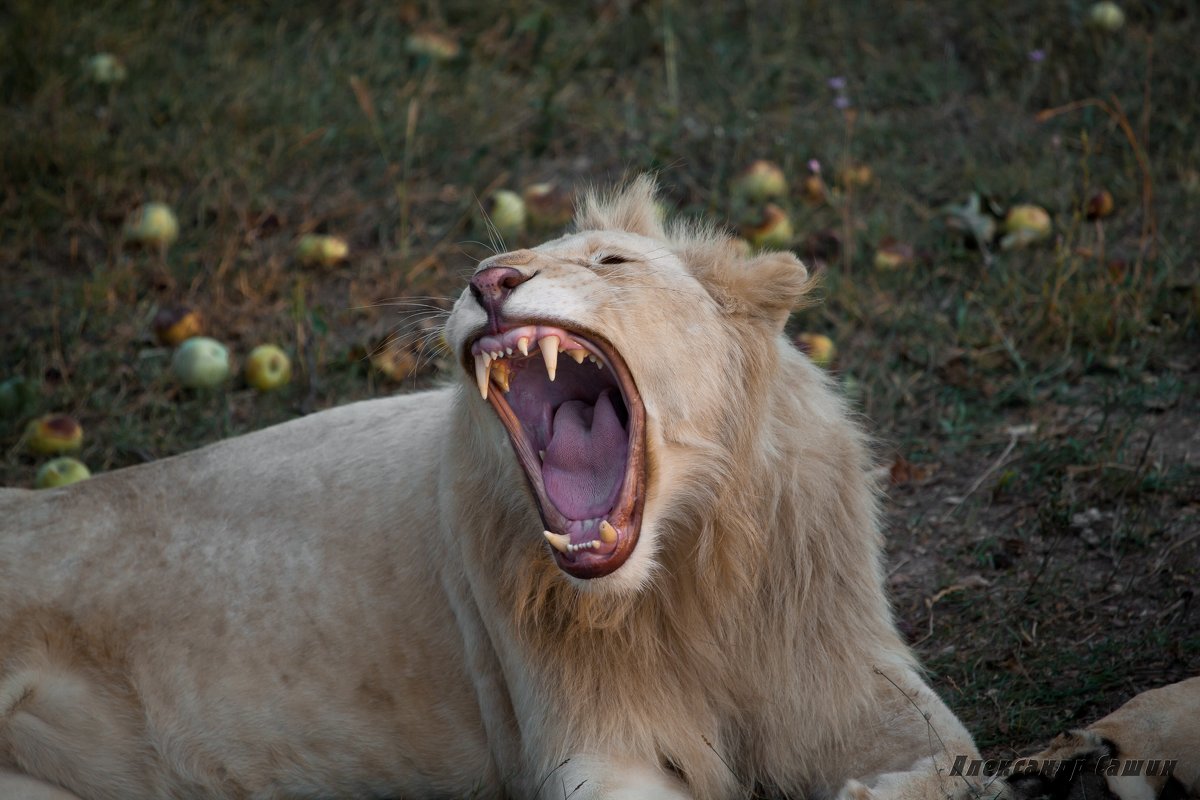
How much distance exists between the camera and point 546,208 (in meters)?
5.54

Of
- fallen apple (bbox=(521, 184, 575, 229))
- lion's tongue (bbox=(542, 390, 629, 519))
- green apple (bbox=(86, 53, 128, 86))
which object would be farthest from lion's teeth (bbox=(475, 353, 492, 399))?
green apple (bbox=(86, 53, 128, 86))

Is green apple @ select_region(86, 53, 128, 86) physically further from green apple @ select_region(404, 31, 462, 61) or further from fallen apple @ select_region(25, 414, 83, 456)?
fallen apple @ select_region(25, 414, 83, 456)

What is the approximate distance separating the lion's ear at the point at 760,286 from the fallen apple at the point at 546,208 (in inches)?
107

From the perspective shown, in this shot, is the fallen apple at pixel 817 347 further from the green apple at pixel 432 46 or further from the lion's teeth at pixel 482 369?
the green apple at pixel 432 46

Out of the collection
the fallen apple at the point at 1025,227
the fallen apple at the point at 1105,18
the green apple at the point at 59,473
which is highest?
the fallen apple at the point at 1105,18

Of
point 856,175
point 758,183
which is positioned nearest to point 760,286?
point 758,183

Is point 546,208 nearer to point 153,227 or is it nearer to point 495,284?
point 153,227

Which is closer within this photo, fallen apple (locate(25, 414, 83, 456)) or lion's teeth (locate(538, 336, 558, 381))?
lion's teeth (locate(538, 336, 558, 381))

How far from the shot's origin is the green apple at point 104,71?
6418 millimetres

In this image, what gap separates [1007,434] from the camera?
4.25 metres

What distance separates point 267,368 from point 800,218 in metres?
2.16

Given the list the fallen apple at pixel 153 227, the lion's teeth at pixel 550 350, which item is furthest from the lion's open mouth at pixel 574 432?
the fallen apple at pixel 153 227

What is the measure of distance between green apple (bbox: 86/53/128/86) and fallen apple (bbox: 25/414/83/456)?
2.49 meters

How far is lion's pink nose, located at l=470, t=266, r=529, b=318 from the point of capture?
2.59m
